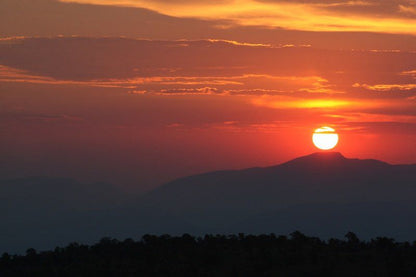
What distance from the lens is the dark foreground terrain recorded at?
1095 inches

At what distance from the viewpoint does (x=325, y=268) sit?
89.5ft

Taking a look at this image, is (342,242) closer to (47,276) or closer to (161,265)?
(161,265)

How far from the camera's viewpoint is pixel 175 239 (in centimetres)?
3506

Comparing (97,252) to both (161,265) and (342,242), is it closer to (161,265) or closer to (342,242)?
(161,265)

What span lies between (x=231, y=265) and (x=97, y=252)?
9.10 metres

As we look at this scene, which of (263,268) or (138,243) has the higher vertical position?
(138,243)

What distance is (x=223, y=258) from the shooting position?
30.6 m

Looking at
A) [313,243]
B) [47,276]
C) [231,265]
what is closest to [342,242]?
[313,243]

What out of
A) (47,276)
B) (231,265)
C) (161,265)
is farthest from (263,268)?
(47,276)

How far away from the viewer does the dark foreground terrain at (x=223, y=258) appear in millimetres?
27812

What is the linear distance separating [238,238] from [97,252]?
7.01 m

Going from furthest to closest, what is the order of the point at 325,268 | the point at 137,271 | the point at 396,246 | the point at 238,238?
1. the point at 238,238
2. the point at 396,246
3. the point at 137,271
4. the point at 325,268

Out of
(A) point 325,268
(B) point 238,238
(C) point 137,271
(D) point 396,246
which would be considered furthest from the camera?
(B) point 238,238

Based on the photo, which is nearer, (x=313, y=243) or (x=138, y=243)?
(x=313, y=243)
